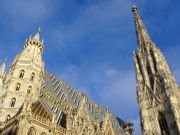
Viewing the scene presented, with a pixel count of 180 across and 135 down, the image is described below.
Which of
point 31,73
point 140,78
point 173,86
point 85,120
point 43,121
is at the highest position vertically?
point 140,78

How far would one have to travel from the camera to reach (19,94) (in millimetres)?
30344

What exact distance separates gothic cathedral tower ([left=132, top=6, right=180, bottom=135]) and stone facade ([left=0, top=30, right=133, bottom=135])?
19.2 ft

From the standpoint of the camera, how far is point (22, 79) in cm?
3189

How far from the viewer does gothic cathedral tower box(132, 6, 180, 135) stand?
39688 millimetres

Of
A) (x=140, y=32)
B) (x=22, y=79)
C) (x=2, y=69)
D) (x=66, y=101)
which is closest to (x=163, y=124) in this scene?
(x=66, y=101)

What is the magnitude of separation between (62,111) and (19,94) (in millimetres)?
5679

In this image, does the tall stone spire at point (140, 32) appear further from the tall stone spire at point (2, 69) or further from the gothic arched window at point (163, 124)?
the tall stone spire at point (2, 69)

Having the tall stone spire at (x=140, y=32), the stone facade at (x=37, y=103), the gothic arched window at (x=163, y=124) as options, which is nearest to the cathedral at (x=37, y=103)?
the stone facade at (x=37, y=103)

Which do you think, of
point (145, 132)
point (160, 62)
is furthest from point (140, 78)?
point (145, 132)

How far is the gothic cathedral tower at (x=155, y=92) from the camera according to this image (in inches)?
1563

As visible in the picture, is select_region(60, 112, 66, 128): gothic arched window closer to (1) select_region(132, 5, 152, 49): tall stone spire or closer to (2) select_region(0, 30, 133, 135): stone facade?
(2) select_region(0, 30, 133, 135): stone facade

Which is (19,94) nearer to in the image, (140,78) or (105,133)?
(105,133)

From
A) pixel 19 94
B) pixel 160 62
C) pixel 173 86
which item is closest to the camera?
pixel 19 94

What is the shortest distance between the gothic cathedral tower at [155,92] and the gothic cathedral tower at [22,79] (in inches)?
675
